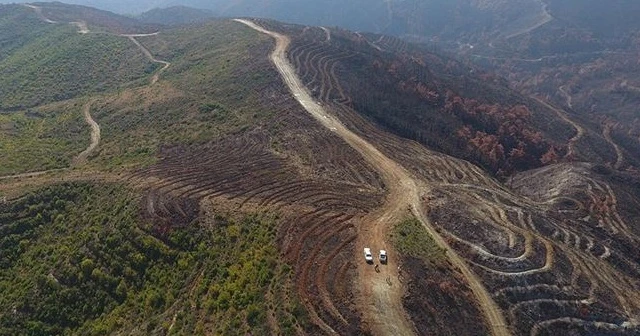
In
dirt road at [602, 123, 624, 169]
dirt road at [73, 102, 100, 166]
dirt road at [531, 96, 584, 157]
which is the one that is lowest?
dirt road at [73, 102, 100, 166]

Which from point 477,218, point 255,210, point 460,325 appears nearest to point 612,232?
point 477,218

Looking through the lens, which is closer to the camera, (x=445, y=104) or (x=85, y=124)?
(x=85, y=124)

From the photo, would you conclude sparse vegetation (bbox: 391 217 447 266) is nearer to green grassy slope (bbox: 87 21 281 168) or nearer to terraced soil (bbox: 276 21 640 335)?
terraced soil (bbox: 276 21 640 335)

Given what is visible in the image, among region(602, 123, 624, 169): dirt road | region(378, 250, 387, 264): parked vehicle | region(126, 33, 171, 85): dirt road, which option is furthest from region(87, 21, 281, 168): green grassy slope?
region(602, 123, 624, 169): dirt road

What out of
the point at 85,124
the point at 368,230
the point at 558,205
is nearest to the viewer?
the point at 368,230

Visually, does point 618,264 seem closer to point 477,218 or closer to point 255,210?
point 477,218

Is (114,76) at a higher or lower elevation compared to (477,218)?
lower

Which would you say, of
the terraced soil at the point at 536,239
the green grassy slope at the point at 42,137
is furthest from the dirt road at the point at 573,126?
the green grassy slope at the point at 42,137
